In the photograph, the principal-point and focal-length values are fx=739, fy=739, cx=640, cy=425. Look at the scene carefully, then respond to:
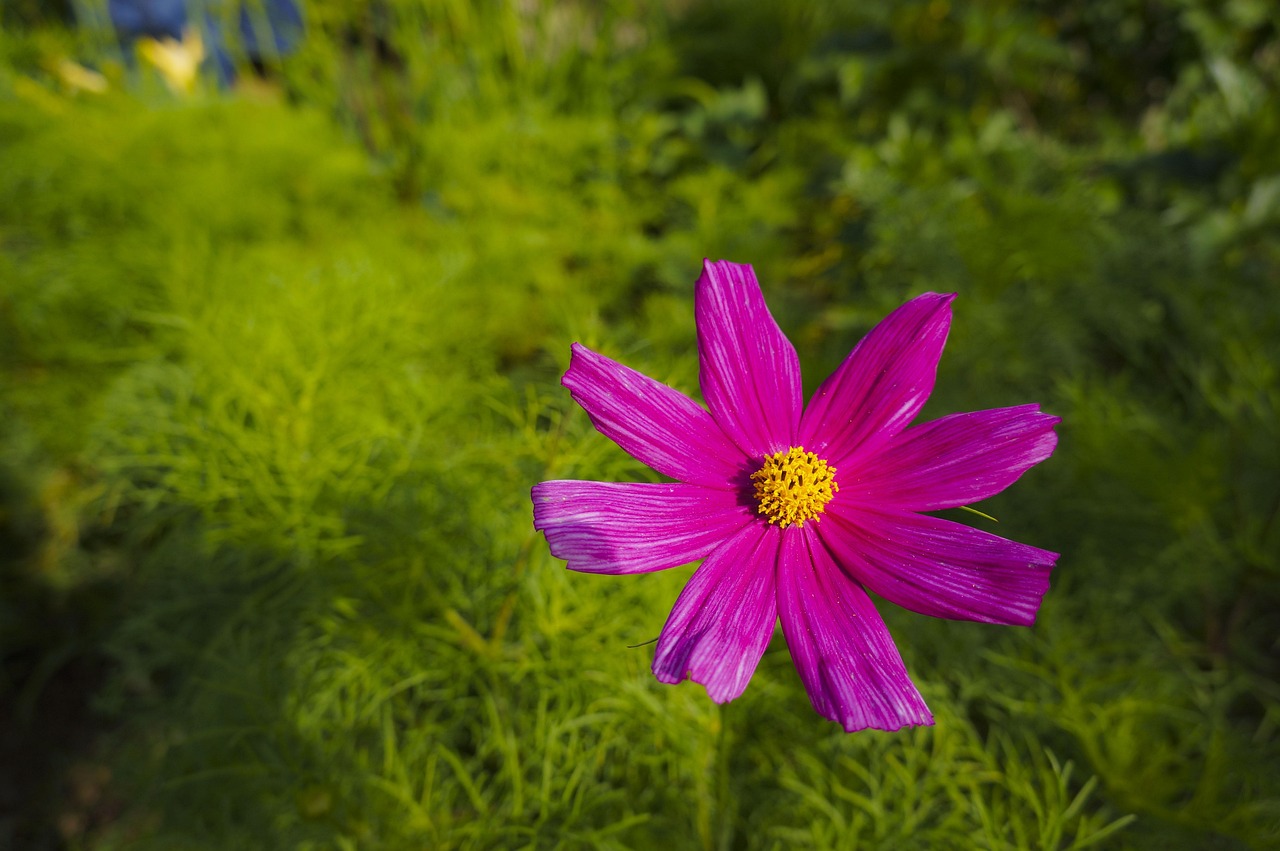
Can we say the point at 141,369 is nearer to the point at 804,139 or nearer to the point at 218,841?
the point at 218,841

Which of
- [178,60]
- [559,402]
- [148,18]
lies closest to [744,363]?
[559,402]

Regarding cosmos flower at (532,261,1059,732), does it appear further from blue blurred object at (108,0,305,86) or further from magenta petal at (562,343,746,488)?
blue blurred object at (108,0,305,86)

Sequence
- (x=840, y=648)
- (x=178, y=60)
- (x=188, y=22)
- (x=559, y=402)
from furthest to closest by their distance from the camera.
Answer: (x=188, y=22) → (x=178, y=60) → (x=559, y=402) → (x=840, y=648)

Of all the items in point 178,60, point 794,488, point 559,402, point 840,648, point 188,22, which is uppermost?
point 188,22

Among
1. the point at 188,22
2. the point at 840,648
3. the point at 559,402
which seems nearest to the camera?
the point at 840,648

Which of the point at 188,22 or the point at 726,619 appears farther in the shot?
the point at 188,22

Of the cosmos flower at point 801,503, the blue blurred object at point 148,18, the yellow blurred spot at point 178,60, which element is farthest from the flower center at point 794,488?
the blue blurred object at point 148,18

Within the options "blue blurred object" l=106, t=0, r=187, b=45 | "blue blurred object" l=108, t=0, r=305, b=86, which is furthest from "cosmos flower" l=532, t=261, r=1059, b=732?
"blue blurred object" l=106, t=0, r=187, b=45

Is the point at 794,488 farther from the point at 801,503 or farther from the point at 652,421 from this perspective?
the point at 652,421

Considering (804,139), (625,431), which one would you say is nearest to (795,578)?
(625,431)
